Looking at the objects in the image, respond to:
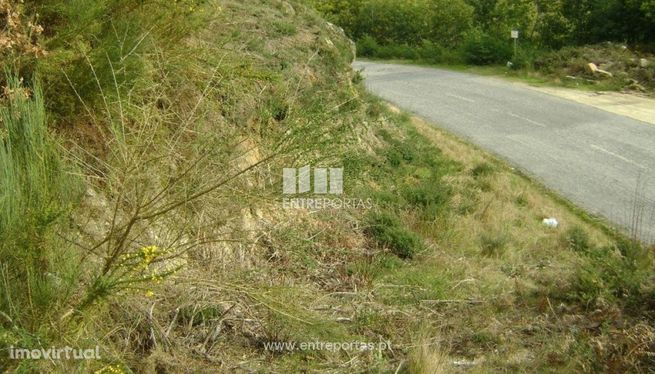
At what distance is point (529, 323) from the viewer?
6.44 m

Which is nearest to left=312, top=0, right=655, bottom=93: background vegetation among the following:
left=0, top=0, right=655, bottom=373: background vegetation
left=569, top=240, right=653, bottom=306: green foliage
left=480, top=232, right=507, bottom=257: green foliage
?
left=480, top=232, right=507, bottom=257: green foliage

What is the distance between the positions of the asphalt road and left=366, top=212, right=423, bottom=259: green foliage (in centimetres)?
346

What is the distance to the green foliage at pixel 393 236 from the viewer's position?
8.26m

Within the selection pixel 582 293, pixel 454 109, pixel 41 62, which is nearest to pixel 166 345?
pixel 41 62

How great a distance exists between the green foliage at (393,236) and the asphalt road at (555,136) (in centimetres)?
346

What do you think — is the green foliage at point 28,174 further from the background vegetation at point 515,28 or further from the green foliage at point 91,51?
the background vegetation at point 515,28

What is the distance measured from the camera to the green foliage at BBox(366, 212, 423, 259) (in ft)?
27.1

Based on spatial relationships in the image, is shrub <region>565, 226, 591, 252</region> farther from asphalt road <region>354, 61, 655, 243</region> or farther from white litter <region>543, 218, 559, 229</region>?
asphalt road <region>354, 61, 655, 243</region>

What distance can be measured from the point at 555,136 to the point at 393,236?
348 inches

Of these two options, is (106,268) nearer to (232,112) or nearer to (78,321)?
(78,321)

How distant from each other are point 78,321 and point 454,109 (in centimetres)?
1508

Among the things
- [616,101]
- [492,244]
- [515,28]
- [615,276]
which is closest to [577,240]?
[492,244]

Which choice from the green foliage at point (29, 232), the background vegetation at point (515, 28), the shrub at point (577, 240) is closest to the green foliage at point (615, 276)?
the shrub at point (577, 240)

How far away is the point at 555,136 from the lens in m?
16.0
